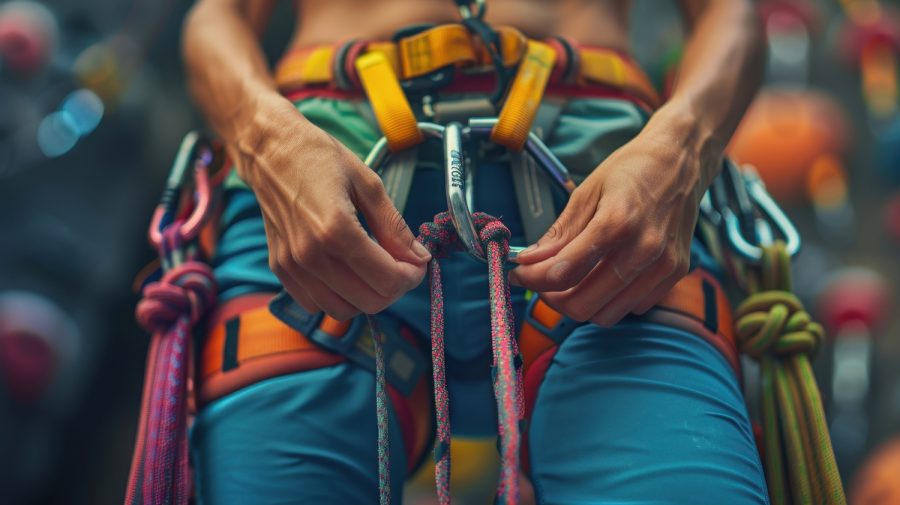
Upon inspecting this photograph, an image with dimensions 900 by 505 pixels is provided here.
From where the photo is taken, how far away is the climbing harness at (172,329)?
72cm

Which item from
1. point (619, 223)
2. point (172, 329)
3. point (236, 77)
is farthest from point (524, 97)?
point (172, 329)

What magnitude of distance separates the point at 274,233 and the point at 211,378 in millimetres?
171

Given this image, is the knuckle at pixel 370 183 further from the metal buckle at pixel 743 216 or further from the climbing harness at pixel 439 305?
the metal buckle at pixel 743 216

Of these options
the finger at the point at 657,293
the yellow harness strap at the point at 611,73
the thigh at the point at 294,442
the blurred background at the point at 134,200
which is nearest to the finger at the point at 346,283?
the thigh at the point at 294,442

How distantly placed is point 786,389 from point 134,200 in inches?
78.3

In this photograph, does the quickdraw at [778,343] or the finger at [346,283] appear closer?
the finger at [346,283]

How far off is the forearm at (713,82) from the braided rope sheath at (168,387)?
0.48m

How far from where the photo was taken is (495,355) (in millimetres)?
602

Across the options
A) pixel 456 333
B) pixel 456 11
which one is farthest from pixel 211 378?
pixel 456 11

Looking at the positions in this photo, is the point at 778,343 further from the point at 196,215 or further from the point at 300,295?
the point at 196,215

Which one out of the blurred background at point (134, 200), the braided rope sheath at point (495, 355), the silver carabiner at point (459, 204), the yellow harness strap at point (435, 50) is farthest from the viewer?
the blurred background at point (134, 200)

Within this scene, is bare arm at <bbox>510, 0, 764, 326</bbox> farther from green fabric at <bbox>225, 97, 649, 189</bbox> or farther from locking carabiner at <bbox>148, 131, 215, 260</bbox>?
locking carabiner at <bbox>148, 131, 215, 260</bbox>

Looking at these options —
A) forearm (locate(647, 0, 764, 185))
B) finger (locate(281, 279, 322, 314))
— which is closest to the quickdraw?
forearm (locate(647, 0, 764, 185))

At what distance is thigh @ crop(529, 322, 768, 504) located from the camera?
2.09 feet
